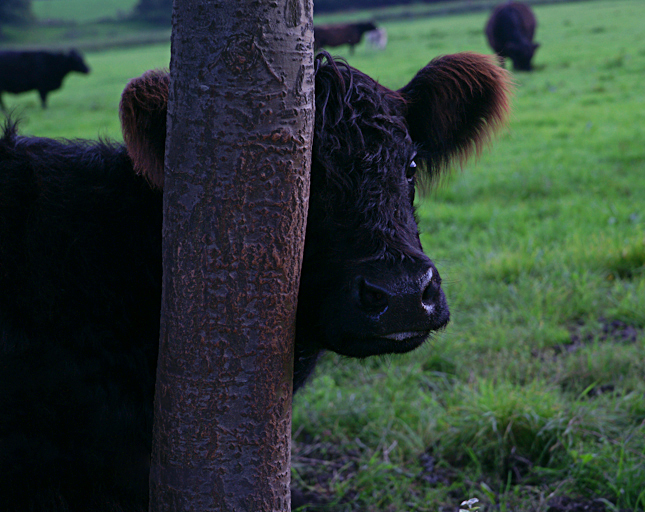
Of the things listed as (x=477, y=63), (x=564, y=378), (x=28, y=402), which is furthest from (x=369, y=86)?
(x=564, y=378)

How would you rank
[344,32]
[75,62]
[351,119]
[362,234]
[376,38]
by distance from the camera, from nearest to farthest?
[362,234]
[351,119]
[75,62]
[376,38]
[344,32]

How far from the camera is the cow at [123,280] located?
1848mm

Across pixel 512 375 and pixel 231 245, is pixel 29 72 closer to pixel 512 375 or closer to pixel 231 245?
pixel 512 375

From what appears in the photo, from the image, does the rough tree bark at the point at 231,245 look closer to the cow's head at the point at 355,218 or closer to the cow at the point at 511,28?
the cow's head at the point at 355,218

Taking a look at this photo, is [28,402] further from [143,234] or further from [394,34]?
[394,34]

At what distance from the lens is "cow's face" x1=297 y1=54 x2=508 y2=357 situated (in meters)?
1.72

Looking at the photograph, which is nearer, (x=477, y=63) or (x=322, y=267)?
(x=322, y=267)

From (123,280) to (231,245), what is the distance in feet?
2.74

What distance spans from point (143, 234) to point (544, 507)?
188 cm

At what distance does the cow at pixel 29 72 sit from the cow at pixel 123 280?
60.1 feet

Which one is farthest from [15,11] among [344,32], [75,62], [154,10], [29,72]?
[29,72]

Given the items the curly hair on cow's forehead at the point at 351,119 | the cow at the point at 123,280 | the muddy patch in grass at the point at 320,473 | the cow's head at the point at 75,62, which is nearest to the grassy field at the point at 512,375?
the muddy patch in grass at the point at 320,473

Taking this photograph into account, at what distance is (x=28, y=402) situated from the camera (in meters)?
1.94

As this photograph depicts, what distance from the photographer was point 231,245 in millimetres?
1407
